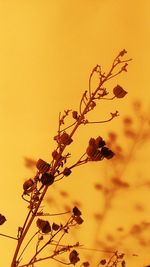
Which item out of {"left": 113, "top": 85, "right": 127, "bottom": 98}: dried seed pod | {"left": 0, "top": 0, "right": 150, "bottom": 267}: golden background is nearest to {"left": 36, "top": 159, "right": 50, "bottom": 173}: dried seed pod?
{"left": 113, "top": 85, "right": 127, "bottom": 98}: dried seed pod

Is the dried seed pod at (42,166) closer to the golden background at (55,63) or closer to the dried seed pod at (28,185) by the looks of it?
the dried seed pod at (28,185)

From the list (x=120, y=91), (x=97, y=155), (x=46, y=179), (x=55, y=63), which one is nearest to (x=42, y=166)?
(x=46, y=179)

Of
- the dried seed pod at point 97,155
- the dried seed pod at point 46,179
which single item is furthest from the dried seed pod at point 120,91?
the dried seed pod at point 46,179

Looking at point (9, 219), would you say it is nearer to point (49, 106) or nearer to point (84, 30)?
point (49, 106)

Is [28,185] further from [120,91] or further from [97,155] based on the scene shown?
[120,91]

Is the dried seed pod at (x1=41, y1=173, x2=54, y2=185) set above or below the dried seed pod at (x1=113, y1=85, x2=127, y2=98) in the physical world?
below

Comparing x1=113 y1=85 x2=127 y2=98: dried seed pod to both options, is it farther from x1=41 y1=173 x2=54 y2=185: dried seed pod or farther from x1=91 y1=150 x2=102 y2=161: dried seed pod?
x1=41 y1=173 x2=54 y2=185: dried seed pod

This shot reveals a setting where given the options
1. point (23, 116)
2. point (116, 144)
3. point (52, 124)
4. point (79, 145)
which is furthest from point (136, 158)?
point (23, 116)

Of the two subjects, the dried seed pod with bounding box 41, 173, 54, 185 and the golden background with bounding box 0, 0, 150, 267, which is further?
the golden background with bounding box 0, 0, 150, 267
